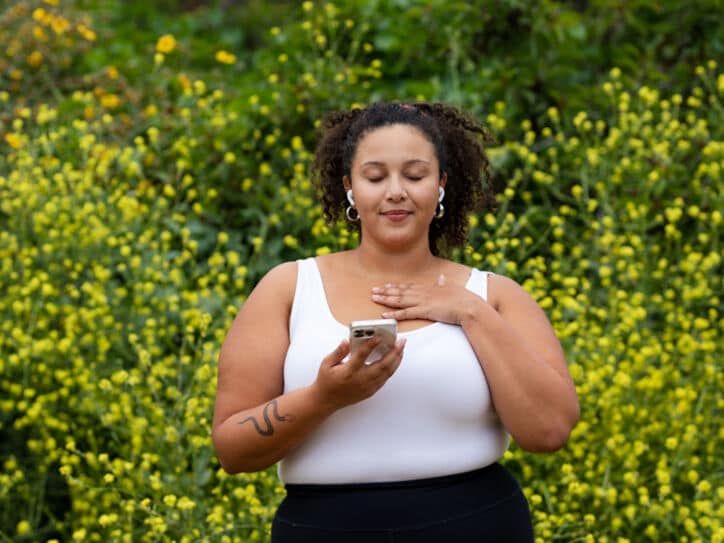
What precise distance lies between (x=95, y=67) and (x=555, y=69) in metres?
2.32

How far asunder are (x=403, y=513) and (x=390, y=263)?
19.9 inches

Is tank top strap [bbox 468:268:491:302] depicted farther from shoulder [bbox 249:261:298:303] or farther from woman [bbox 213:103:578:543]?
shoulder [bbox 249:261:298:303]

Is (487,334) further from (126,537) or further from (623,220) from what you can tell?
(623,220)

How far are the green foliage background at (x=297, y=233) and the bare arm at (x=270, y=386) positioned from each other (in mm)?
806

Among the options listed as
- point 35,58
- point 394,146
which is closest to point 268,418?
point 394,146

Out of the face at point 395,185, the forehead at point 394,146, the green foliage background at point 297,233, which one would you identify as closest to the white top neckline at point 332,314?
the face at point 395,185

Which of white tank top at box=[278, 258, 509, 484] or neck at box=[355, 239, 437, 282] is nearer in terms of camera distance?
white tank top at box=[278, 258, 509, 484]

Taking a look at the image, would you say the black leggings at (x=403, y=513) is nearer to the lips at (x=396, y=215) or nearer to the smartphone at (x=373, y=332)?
the smartphone at (x=373, y=332)

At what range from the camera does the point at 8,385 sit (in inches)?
→ 149

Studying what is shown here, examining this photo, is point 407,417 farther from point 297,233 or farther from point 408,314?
point 297,233

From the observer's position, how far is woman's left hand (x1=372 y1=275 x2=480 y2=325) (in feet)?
7.22

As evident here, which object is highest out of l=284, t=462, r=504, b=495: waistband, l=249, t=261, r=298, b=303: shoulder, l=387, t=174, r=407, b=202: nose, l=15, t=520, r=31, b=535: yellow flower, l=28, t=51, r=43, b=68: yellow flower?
l=28, t=51, r=43, b=68: yellow flower

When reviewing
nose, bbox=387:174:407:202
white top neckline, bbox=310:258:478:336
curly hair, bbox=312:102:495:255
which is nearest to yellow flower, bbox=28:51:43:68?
curly hair, bbox=312:102:495:255

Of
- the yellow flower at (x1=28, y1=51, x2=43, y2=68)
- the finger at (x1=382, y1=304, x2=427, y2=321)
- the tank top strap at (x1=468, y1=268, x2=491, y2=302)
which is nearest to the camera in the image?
the finger at (x1=382, y1=304, x2=427, y2=321)
